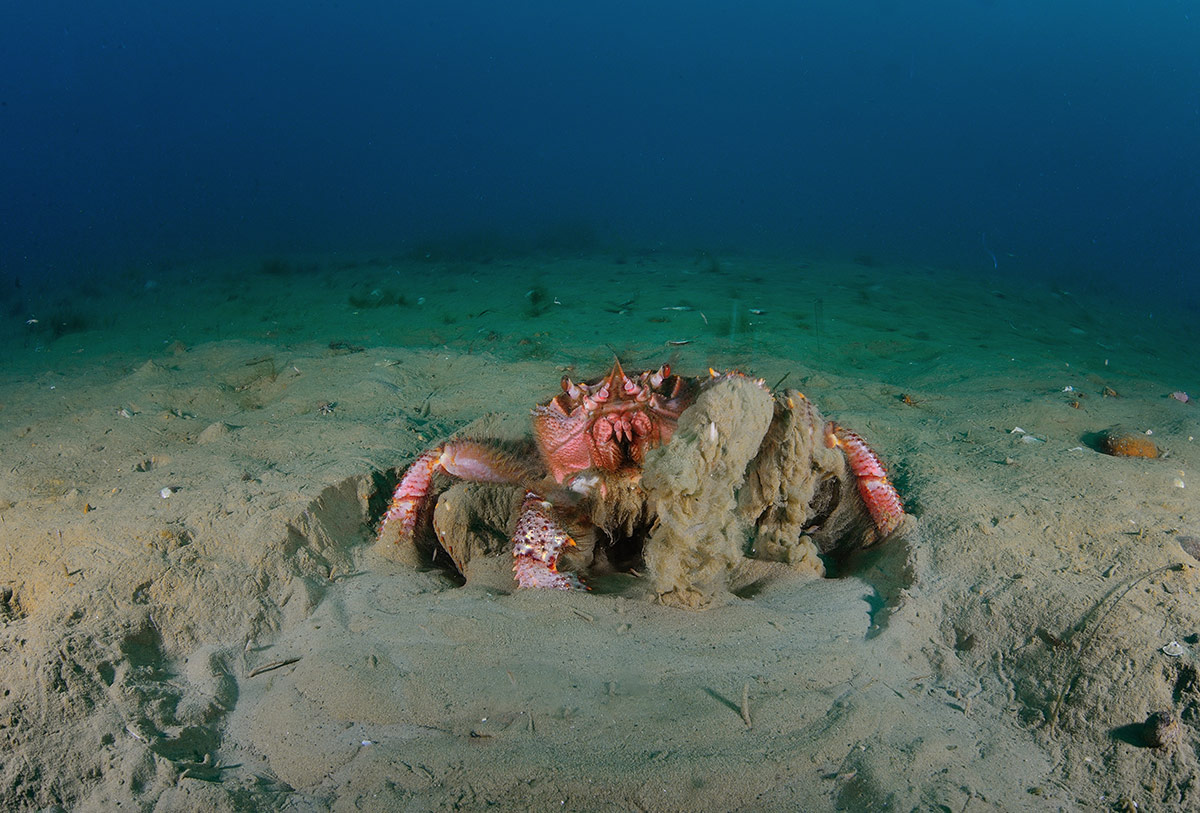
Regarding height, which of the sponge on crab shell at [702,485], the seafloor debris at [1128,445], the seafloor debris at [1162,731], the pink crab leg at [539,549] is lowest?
the pink crab leg at [539,549]

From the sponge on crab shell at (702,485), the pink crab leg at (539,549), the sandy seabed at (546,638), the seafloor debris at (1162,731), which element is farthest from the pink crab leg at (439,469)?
the seafloor debris at (1162,731)

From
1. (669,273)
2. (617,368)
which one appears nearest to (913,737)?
(617,368)

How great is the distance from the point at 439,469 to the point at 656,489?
6.60ft

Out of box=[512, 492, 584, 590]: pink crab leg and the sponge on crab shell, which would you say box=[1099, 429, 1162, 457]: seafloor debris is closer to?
the sponge on crab shell

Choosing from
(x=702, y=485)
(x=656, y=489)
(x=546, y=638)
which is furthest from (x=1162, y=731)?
(x=546, y=638)

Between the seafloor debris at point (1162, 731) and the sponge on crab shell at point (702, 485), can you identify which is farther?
the sponge on crab shell at point (702, 485)

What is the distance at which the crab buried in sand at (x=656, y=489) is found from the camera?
290cm

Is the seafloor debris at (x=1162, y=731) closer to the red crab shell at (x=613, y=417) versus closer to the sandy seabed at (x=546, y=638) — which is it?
the sandy seabed at (x=546, y=638)

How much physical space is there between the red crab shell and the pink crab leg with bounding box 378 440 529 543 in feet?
2.07

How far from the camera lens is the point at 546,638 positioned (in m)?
2.85

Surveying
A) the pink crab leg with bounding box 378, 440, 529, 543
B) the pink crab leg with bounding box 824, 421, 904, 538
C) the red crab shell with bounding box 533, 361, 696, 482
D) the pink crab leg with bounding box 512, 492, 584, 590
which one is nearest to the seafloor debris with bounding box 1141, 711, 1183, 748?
the pink crab leg with bounding box 824, 421, 904, 538

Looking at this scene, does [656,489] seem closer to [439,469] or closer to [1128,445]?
[439,469]

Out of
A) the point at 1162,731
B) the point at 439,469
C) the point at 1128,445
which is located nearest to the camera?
the point at 1162,731

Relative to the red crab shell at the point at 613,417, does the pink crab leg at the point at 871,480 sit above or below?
below
